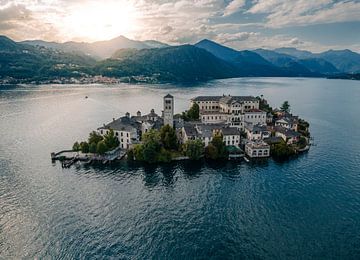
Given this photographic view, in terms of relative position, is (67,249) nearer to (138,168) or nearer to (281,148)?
(138,168)

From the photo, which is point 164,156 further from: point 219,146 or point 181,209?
point 181,209

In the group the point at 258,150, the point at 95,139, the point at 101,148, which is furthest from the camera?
the point at 95,139

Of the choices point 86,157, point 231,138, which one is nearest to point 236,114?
point 231,138

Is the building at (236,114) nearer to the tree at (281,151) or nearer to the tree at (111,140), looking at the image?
the tree at (281,151)

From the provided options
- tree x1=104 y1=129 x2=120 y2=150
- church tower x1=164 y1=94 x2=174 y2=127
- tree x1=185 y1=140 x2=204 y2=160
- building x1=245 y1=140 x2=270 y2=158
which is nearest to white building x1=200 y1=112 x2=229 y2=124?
church tower x1=164 y1=94 x2=174 y2=127

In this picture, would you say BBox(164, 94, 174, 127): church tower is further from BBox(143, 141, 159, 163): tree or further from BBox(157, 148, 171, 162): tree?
BBox(143, 141, 159, 163): tree

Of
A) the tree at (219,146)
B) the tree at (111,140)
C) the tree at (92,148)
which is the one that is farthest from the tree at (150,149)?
the tree at (219,146)
